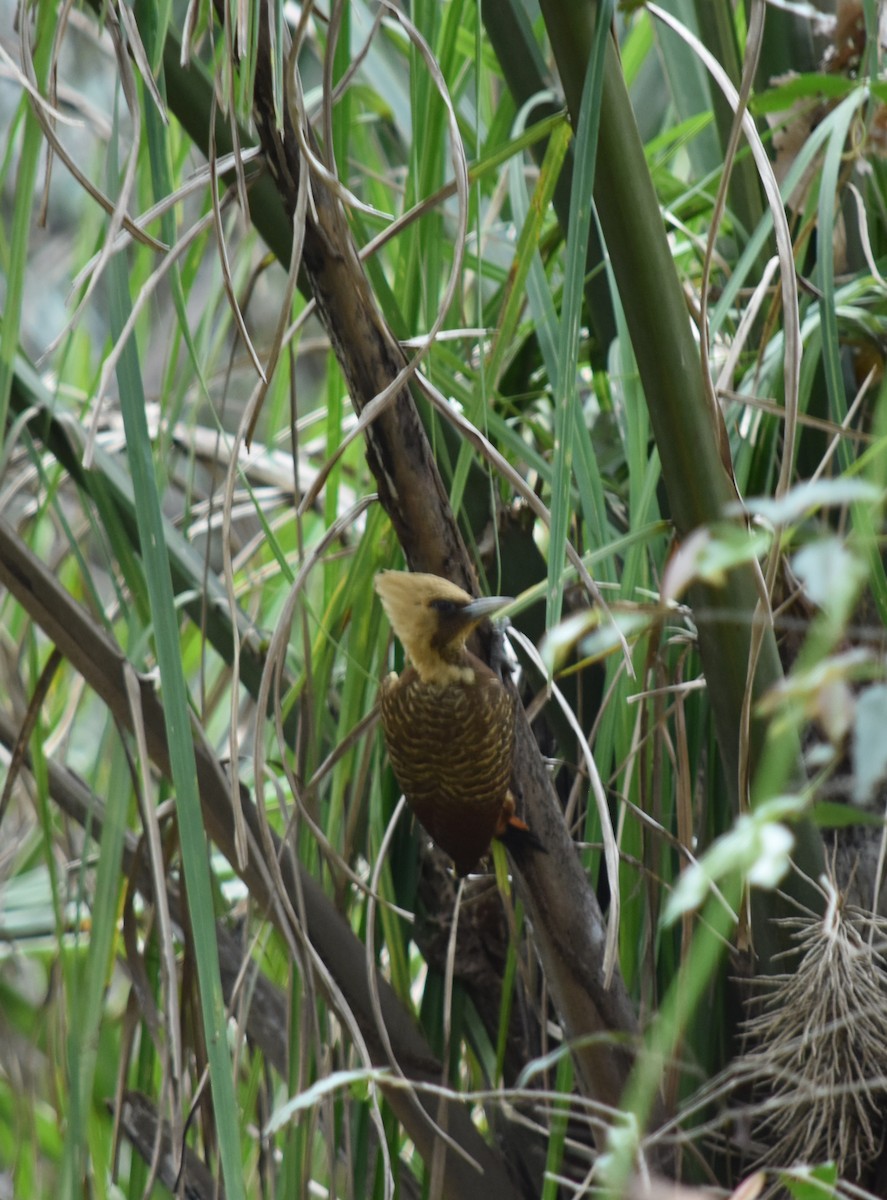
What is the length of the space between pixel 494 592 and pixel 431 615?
0.53ft

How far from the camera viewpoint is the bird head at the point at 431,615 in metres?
0.80

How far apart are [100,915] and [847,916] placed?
1.77 feet

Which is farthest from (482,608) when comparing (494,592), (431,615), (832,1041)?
(832,1041)

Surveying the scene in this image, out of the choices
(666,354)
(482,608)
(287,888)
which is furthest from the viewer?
(287,888)

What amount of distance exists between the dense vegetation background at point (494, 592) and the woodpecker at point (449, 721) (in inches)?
0.9

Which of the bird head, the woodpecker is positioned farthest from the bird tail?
the bird head

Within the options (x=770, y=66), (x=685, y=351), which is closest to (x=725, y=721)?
(x=685, y=351)

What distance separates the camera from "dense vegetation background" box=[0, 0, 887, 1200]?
66 cm

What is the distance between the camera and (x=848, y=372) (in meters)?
1.06

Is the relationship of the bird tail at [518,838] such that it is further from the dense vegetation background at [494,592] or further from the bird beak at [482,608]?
the bird beak at [482,608]

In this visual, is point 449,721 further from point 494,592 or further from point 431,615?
point 494,592

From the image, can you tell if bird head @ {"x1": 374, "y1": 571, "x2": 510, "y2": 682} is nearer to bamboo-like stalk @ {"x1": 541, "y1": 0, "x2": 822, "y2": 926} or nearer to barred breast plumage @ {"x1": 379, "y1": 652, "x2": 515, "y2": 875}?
barred breast plumage @ {"x1": 379, "y1": 652, "x2": 515, "y2": 875}

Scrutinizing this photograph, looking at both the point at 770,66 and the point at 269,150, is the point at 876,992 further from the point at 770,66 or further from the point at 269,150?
the point at 770,66

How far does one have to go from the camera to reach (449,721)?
810 millimetres
